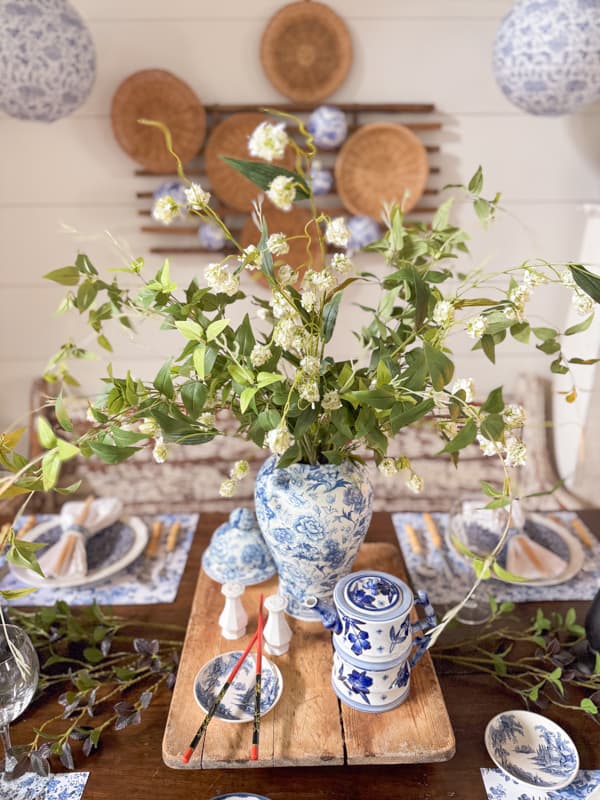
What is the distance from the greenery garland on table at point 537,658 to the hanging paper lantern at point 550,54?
1.23 meters

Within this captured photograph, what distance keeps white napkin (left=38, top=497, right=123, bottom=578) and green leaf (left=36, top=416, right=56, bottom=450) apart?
619 mm

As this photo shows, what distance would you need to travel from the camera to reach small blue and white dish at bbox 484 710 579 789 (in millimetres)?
859

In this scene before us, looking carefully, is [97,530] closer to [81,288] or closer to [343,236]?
[81,288]

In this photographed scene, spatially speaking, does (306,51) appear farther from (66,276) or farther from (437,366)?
(437,366)

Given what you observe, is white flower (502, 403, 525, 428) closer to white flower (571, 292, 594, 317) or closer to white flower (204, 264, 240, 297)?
white flower (571, 292, 594, 317)

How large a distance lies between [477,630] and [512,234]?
1530 millimetres

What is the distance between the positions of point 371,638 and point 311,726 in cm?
15

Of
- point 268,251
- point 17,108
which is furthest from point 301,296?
point 17,108

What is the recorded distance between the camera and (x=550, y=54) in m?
1.58

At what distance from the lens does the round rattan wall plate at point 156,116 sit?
2031mm

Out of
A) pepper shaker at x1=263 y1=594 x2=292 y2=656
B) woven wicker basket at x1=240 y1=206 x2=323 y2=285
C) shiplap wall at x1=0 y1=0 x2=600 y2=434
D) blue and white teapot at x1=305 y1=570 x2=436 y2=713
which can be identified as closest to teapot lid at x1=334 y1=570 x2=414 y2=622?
blue and white teapot at x1=305 y1=570 x2=436 y2=713

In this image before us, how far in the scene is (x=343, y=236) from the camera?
2.60 feet

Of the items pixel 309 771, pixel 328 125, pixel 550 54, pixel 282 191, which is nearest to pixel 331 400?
pixel 282 191

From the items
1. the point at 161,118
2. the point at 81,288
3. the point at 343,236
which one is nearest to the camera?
the point at 343,236
